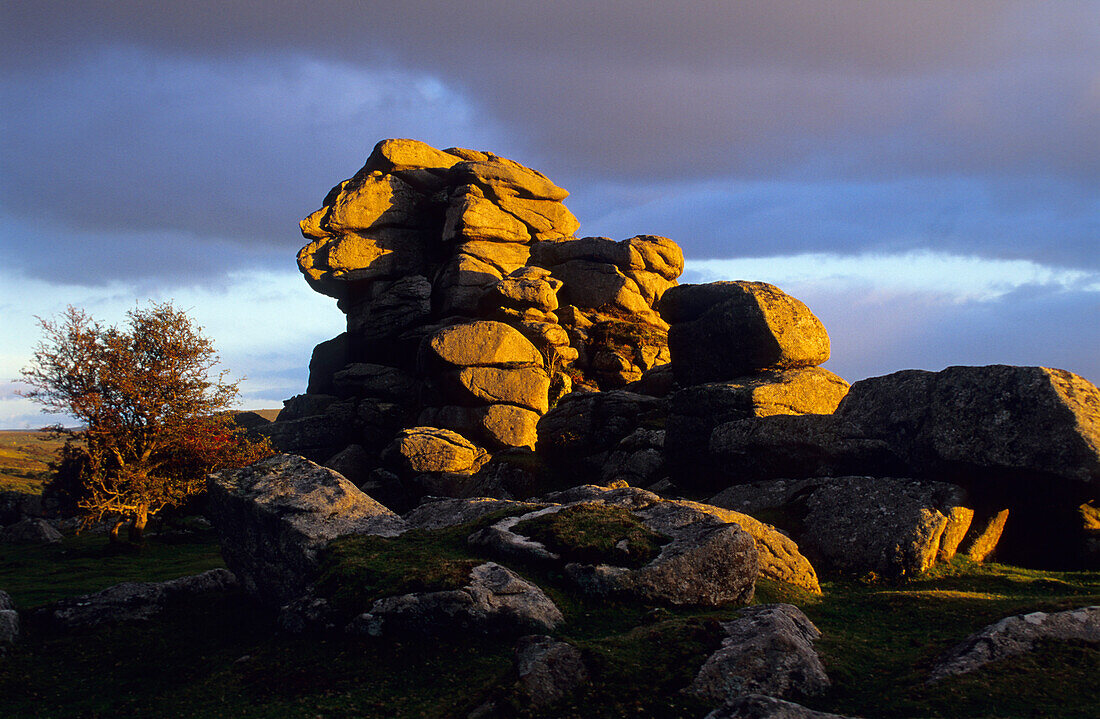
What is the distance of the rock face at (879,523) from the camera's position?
21.0 metres

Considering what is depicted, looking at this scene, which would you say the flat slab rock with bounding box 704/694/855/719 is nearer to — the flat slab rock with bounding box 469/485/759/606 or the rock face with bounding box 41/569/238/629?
the flat slab rock with bounding box 469/485/759/606

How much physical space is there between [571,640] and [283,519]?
39.1 ft

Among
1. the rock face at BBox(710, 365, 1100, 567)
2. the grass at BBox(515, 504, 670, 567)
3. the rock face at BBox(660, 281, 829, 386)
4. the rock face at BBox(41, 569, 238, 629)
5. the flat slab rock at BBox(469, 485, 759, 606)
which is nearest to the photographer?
the flat slab rock at BBox(469, 485, 759, 606)

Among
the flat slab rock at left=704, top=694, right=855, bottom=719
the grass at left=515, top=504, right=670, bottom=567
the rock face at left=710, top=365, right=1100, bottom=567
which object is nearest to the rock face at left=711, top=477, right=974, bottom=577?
the rock face at left=710, top=365, right=1100, bottom=567

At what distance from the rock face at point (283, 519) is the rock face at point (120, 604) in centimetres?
171

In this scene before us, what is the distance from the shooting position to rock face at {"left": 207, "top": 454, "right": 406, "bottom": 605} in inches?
776

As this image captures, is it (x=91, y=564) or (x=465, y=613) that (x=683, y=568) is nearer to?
(x=465, y=613)

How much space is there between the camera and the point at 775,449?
90.8 ft

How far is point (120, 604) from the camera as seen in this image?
20.5 m

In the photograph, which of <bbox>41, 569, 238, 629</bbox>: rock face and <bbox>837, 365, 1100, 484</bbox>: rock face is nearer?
<bbox>41, 569, 238, 629</bbox>: rock face

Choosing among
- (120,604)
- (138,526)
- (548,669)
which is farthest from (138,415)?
(548,669)

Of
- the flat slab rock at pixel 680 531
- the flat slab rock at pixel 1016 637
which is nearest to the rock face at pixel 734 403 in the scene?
the flat slab rock at pixel 680 531

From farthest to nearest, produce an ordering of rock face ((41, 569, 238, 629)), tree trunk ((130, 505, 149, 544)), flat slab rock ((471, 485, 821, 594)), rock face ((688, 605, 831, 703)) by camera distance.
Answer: tree trunk ((130, 505, 149, 544)), rock face ((41, 569, 238, 629)), flat slab rock ((471, 485, 821, 594)), rock face ((688, 605, 831, 703))

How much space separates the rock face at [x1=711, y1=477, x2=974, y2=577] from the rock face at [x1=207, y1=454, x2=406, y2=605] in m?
13.8
